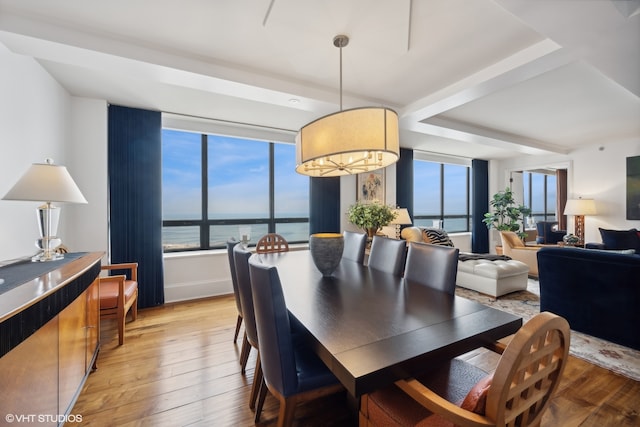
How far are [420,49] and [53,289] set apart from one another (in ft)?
9.22

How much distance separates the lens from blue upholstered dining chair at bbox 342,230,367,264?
2.58 metres

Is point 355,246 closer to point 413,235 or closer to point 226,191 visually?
point 413,235

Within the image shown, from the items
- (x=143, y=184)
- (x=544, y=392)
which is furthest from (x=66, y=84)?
(x=544, y=392)

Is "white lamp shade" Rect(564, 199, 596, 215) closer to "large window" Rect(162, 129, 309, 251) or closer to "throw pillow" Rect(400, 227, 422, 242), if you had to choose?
"throw pillow" Rect(400, 227, 422, 242)

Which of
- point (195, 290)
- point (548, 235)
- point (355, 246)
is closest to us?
point (355, 246)

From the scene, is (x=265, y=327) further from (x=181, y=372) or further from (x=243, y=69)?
(x=243, y=69)

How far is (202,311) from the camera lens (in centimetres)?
324

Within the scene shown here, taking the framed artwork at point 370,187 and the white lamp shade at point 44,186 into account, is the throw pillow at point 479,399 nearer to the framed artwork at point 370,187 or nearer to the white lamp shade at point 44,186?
the white lamp shade at point 44,186

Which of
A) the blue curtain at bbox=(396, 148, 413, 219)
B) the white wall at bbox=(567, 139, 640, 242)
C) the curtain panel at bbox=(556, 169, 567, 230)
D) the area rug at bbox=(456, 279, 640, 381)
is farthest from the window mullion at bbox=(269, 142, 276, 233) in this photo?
the curtain panel at bbox=(556, 169, 567, 230)

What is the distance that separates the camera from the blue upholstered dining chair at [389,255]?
2.16 meters

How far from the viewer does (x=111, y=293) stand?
7.90ft

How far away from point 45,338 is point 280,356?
1102mm

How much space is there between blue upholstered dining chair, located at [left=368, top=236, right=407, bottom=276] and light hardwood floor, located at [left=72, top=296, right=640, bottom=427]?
3.15ft

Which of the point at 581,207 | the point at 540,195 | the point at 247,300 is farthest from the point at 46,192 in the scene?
the point at 540,195
